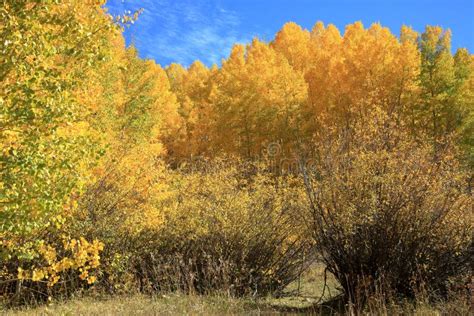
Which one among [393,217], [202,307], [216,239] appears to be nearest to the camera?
[202,307]

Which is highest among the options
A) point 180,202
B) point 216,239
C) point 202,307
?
point 180,202

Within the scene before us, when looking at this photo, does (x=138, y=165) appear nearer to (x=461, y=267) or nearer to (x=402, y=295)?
(x=402, y=295)

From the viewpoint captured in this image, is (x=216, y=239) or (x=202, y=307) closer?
(x=202, y=307)

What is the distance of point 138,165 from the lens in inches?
434

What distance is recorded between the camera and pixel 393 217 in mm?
7035

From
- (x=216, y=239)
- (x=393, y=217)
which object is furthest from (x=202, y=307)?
(x=216, y=239)

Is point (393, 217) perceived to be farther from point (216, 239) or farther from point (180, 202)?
point (180, 202)

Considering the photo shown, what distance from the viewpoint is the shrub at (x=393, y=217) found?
7027 mm

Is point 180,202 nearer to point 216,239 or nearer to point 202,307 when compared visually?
point 216,239

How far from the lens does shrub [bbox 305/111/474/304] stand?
7.03m

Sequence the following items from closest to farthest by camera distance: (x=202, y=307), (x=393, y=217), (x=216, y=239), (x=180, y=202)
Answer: (x=202, y=307)
(x=393, y=217)
(x=216, y=239)
(x=180, y=202)

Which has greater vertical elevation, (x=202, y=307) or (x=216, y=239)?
(x=216, y=239)

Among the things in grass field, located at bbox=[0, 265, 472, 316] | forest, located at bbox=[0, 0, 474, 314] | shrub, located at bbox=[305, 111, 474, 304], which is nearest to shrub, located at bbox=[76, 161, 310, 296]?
forest, located at bbox=[0, 0, 474, 314]

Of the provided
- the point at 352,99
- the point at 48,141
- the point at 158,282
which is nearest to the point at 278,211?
the point at 158,282
